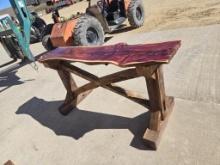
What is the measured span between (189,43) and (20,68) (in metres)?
5.01

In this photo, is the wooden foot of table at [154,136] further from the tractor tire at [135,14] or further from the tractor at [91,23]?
the tractor tire at [135,14]

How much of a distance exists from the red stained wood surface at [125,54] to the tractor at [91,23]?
8.74ft

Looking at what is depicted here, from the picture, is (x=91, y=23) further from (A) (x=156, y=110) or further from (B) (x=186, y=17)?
(A) (x=156, y=110)

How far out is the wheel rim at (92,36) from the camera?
6.59m

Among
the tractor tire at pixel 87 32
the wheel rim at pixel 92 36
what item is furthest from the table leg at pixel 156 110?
the wheel rim at pixel 92 36

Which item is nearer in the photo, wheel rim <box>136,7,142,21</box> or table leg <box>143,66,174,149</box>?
table leg <box>143,66,174,149</box>

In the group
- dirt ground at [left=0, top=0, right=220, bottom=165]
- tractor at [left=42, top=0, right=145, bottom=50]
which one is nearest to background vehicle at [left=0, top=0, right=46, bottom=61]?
tractor at [left=42, top=0, right=145, bottom=50]

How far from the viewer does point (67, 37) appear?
615 centimetres

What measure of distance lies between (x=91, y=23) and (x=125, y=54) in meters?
3.99

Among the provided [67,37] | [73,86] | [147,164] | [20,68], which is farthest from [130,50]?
[20,68]

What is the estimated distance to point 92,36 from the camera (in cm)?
670

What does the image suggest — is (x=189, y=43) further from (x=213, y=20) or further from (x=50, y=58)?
(x=50, y=58)

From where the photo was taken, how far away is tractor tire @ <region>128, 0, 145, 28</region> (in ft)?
25.5

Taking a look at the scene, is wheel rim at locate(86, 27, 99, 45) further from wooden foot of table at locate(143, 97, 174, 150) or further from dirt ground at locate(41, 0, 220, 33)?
wooden foot of table at locate(143, 97, 174, 150)
